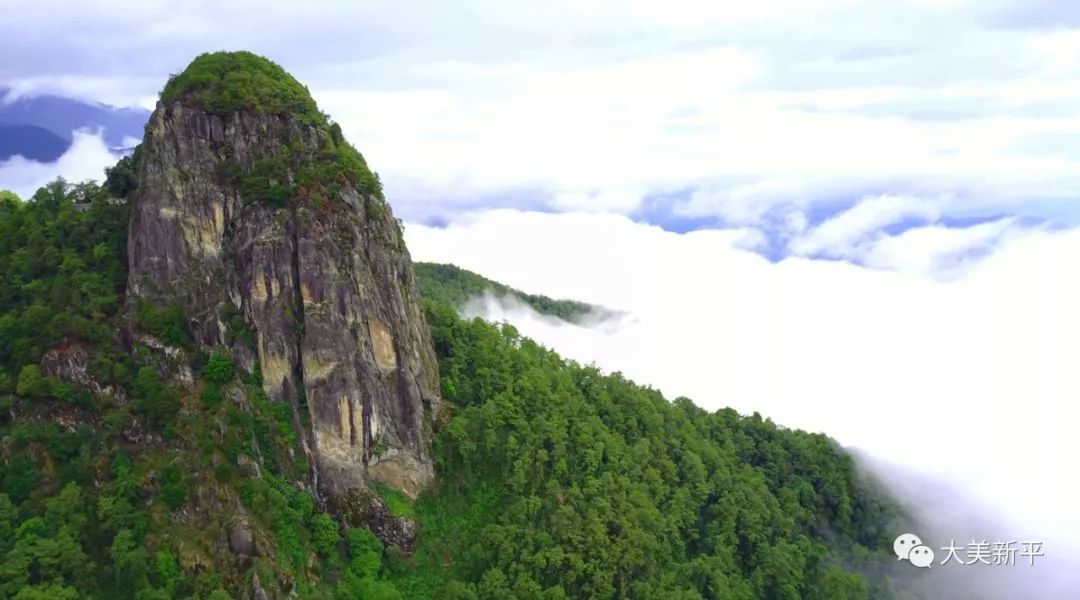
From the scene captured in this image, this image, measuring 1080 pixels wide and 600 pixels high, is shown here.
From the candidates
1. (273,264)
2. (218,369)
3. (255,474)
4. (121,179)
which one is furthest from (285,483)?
(121,179)

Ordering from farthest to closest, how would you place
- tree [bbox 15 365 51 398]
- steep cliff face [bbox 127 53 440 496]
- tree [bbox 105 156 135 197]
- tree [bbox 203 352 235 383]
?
tree [bbox 105 156 135 197] → steep cliff face [bbox 127 53 440 496] → tree [bbox 203 352 235 383] → tree [bbox 15 365 51 398]

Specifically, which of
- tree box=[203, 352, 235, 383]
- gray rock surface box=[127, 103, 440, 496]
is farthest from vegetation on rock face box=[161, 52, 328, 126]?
tree box=[203, 352, 235, 383]

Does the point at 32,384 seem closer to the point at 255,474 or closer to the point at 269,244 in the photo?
the point at 255,474

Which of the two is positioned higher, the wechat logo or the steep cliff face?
the steep cliff face

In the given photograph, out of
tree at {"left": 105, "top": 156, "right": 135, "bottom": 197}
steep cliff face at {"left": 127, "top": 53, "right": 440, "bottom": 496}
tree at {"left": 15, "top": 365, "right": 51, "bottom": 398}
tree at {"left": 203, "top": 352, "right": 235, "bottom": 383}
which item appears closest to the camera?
tree at {"left": 15, "top": 365, "right": 51, "bottom": 398}

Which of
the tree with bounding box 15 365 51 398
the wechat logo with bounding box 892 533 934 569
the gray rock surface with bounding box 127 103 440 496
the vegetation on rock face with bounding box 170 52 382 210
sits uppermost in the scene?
the vegetation on rock face with bounding box 170 52 382 210

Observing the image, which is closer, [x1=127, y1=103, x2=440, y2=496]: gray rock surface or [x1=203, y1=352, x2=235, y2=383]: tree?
[x1=203, y1=352, x2=235, y2=383]: tree

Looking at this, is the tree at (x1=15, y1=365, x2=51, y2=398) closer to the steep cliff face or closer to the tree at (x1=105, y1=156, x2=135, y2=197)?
the steep cliff face
